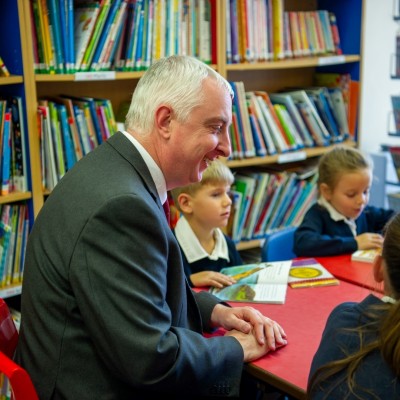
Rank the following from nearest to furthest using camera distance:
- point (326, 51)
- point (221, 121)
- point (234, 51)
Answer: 1. point (221, 121)
2. point (234, 51)
3. point (326, 51)

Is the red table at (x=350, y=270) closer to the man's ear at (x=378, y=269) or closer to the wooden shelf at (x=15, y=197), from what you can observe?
the man's ear at (x=378, y=269)

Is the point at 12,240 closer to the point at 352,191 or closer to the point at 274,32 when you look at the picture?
the point at 352,191

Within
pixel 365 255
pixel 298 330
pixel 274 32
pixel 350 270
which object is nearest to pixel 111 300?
pixel 298 330

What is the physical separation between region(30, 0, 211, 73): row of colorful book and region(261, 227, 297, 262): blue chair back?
1014 mm

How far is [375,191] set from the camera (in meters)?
4.08

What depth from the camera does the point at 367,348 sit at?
3.96ft

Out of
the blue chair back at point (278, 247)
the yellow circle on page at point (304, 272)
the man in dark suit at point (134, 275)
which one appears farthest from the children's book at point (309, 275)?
the man in dark suit at point (134, 275)

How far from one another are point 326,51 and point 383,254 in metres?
2.55

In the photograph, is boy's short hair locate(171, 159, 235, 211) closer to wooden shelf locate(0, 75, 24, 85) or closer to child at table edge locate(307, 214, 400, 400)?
wooden shelf locate(0, 75, 24, 85)

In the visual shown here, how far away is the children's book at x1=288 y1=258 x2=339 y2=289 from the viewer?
199cm

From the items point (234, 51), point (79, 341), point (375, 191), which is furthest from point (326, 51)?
point (79, 341)

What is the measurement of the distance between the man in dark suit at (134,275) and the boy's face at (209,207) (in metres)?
0.76

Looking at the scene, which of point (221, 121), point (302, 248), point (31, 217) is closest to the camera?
point (221, 121)

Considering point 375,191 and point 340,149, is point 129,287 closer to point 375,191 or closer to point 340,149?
point 340,149
